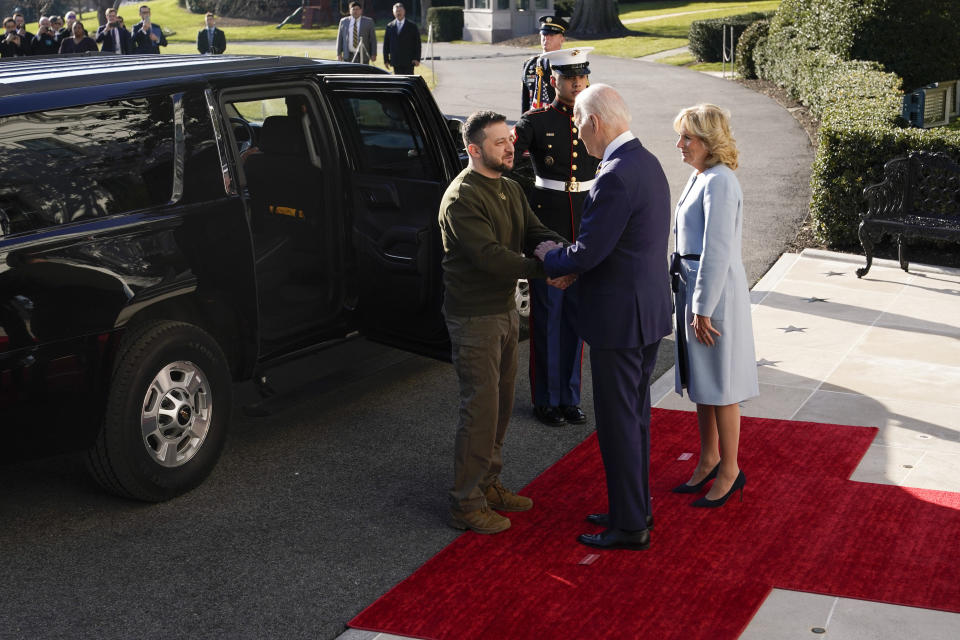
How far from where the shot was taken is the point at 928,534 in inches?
207

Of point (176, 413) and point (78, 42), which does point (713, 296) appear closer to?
point (176, 413)

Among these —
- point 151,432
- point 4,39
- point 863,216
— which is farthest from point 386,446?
point 4,39

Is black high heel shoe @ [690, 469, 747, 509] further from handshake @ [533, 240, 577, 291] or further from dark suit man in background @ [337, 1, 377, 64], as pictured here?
A: dark suit man in background @ [337, 1, 377, 64]

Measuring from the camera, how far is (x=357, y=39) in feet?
73.4

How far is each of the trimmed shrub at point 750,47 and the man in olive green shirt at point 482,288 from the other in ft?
72.4

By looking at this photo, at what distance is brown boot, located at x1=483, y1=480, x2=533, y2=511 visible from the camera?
5.64 metres

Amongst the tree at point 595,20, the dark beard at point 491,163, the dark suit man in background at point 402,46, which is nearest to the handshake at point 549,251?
the dark beard at point 491,163

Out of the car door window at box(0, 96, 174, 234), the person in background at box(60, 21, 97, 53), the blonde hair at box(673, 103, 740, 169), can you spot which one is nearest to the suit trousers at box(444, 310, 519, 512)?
the blonde hair at box(673, 103, 740, 169)

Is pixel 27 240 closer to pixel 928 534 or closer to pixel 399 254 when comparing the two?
pixel 399 254

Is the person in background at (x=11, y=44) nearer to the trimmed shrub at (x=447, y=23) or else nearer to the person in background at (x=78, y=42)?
the person in background at (x=78, y=42)

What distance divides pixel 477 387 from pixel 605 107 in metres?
1.36

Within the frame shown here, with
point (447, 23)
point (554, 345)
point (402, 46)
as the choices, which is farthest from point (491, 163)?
point (447, 23)

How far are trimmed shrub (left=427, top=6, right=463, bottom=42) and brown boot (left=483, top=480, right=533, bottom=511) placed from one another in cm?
4178

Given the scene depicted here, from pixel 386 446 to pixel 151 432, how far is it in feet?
4.65
